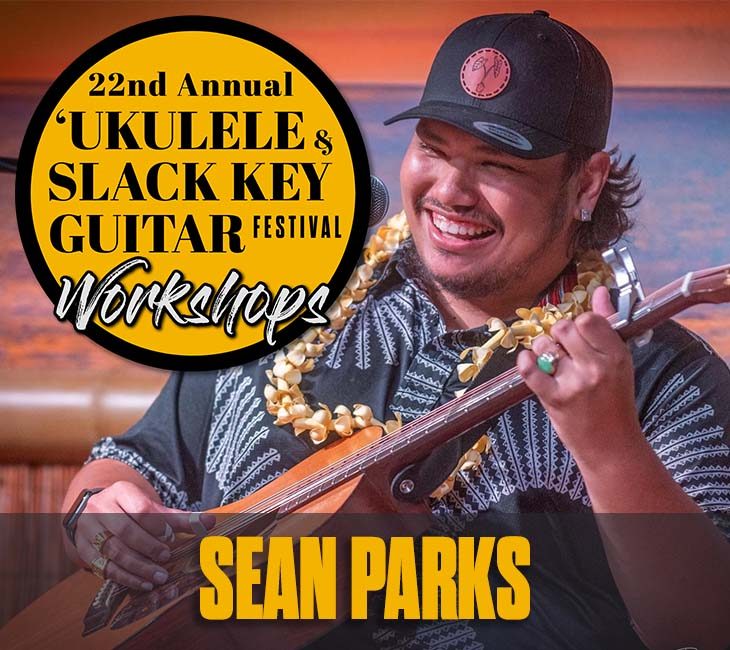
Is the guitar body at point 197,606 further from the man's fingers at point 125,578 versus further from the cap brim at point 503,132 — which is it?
the cap brim at point 503,132

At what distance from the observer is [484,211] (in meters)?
1.41

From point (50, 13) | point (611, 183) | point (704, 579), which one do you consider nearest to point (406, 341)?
point (611, 183)

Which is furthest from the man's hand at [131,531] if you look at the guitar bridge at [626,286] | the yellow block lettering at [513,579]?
the guitar bridge at [626,286]

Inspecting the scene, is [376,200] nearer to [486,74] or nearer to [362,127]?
[362,127]

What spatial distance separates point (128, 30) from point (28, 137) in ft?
0.71

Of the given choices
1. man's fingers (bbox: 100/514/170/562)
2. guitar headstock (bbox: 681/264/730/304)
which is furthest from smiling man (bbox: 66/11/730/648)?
guitar headstock (bbox: 681/264/730/304)

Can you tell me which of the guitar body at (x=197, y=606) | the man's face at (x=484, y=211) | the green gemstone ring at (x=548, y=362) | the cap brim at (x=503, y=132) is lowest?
the guitar body at (x=197, y=606)

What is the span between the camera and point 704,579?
1.26 metres

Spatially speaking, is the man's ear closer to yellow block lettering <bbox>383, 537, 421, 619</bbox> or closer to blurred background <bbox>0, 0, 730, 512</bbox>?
blurred background <bbox>0, 0, 730, 512</bbox>

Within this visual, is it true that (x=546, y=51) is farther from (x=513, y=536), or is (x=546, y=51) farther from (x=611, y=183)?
(x=513, y=536)

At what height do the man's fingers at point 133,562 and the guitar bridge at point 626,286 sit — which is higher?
the guitar bridge at point 626,286

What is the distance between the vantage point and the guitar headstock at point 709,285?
3.84 feet

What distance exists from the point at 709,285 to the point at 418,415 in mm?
428

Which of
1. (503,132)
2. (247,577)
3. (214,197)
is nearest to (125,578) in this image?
(247,577)
